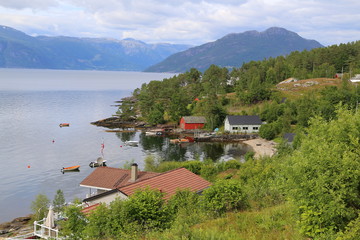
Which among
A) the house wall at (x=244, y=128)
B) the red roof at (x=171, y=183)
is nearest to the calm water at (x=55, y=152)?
the house wall at (x=244, y=128)

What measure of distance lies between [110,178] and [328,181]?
20387 millimetres

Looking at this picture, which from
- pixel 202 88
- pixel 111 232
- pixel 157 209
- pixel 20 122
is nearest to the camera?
pixel 111 232

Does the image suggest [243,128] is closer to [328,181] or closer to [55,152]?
[55,152]

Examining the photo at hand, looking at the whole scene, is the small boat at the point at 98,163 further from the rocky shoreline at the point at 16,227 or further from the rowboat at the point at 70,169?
the rocky shoreline at the point at 16,227

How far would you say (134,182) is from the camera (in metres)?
23.4

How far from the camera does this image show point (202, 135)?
70.2 meters

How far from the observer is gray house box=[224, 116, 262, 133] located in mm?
71312

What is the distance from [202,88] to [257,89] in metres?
23.5

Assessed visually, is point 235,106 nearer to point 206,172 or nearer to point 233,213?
point 206,172

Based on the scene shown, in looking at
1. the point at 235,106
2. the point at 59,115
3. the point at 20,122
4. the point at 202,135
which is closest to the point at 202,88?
the point at 235,106

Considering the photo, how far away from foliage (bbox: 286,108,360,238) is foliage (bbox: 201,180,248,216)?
6159 mm

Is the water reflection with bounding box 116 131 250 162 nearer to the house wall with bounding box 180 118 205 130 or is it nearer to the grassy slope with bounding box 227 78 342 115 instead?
the house wall with bounding box 180 118 205 130

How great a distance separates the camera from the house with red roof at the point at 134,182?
2212 cm

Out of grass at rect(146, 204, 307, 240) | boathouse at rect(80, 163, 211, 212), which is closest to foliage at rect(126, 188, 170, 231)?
grass at rect(146, 204, 307, 240)
